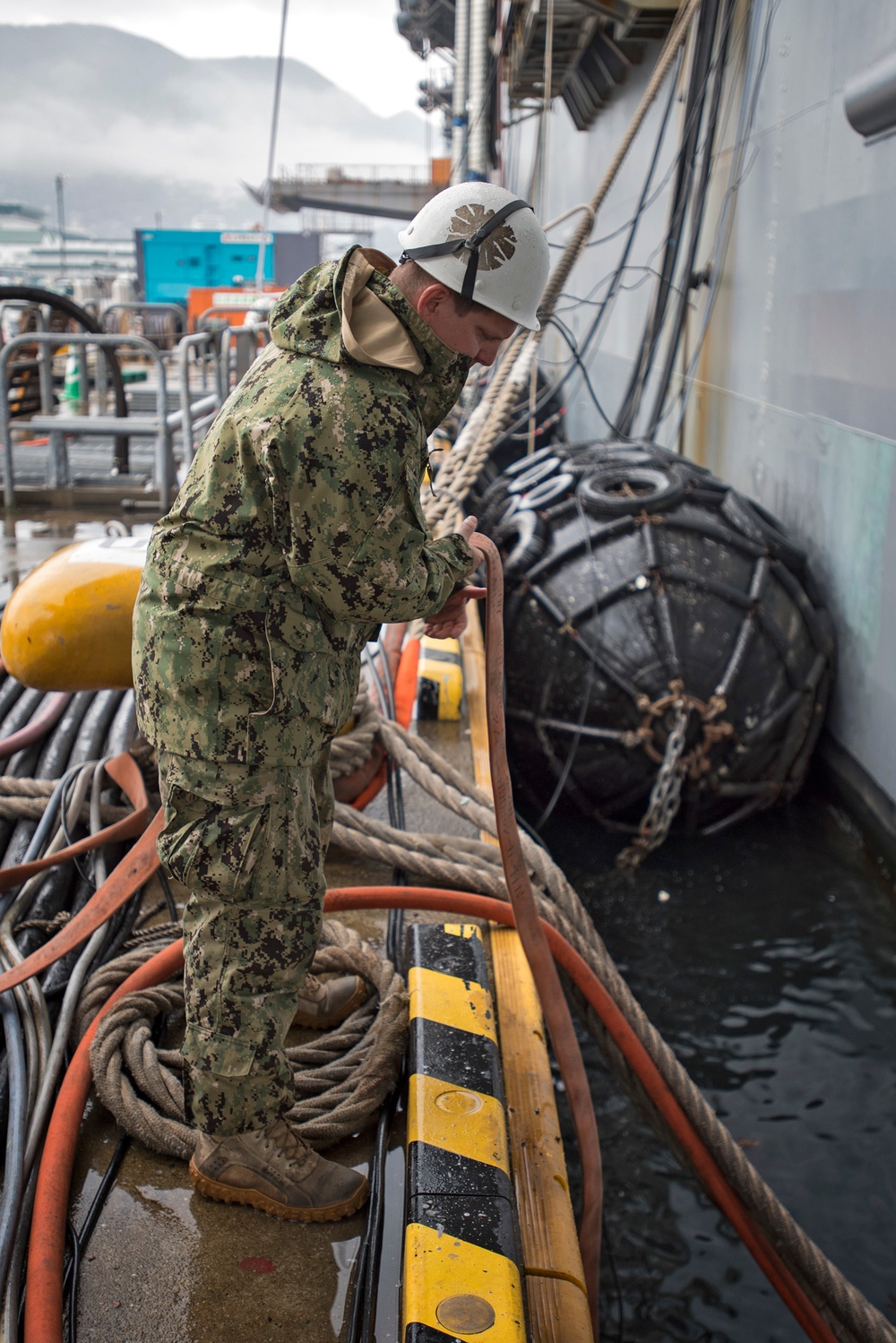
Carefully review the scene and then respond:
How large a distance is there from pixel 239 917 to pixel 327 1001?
76 cm

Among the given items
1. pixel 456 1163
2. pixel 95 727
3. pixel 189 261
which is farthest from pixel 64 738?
pixel 189 261

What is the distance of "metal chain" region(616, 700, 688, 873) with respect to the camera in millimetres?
3986

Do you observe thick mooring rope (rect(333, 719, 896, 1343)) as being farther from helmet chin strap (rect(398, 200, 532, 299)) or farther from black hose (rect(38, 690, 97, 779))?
helmet chin strap (rect(398, 200, 532, 299))

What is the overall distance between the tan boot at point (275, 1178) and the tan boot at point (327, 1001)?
19.4 inches

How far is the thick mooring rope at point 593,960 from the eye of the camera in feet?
7.13

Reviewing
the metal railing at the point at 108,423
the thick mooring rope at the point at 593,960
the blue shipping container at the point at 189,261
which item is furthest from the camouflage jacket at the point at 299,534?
the blue shipping container at the point at 189,261

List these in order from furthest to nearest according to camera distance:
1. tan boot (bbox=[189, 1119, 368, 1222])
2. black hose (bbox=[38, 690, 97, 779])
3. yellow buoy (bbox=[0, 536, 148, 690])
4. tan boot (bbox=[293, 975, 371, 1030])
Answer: black hose (bbox=[38, 690, 97, 779]), yellow buoy (bbox=[0, 536, 148, 690]), tan boot (bbox=[293, 975, 371, 1030]), tan boot (bbox=[189, 1119, 368, 1222])

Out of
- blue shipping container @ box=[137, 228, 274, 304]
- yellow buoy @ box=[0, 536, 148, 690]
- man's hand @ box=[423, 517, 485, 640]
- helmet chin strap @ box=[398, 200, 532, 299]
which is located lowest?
yellow buoy @ box=[0, 536, 148, 690]

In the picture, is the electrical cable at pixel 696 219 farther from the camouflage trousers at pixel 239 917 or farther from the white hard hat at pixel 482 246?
the camouflage trousers at pixel 239 917

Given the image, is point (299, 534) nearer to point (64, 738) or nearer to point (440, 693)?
point (64, 738)

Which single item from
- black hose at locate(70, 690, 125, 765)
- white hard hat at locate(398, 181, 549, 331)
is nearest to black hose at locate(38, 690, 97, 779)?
black hose at locate(70, 690, 125, 765)

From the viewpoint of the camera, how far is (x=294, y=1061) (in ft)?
7.47

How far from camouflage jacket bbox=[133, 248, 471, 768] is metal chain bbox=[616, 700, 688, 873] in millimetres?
2383

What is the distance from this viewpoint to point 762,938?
12.7 ft
